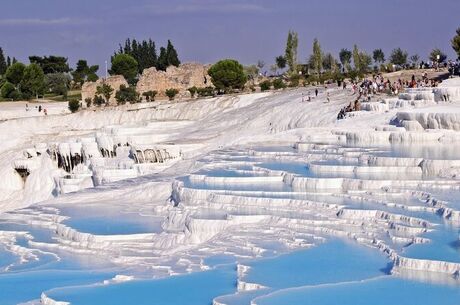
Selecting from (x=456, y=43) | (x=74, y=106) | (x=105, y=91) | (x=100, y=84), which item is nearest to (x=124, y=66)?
(x=100, y=84)

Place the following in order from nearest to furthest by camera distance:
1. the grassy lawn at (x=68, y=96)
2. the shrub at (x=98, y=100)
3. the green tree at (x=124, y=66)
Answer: the shrub at (x=98, y=100), the grassy lawn at (x=68, y=96), the green tree at (x=124, y=66)

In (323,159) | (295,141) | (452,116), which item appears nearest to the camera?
→ (323,159)

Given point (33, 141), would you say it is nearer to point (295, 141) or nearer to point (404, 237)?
point (295, 141)

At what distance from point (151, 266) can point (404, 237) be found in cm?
273

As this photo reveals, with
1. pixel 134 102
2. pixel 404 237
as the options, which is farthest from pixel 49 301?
pixel 134 102

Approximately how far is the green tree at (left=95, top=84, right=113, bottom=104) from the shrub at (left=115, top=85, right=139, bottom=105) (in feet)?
1.02

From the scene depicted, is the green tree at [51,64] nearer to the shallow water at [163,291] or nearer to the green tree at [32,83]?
the green tree at [32,83]

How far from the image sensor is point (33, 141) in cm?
3125

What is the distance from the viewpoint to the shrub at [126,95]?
3775 centimetres

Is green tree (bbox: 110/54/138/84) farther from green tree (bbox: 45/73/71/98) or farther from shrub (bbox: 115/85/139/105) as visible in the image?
shrub (bbox: 115/85/139/105)

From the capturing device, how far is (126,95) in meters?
38.0

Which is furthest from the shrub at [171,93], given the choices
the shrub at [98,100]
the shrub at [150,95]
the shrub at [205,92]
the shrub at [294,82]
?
the shrub at [294,82]

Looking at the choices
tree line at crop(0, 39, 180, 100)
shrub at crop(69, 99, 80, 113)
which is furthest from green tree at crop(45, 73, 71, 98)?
shrub at crop(69, 99, 80, 113)

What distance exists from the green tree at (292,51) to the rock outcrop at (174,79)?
157 inches
